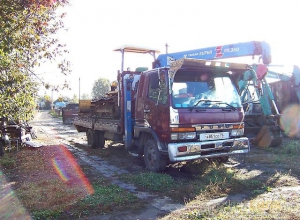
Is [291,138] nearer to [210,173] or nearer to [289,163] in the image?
[289,163]

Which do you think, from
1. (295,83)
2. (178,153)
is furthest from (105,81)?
(178,153)

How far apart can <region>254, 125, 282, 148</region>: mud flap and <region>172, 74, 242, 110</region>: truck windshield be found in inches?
126

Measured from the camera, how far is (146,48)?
9594 millimetres

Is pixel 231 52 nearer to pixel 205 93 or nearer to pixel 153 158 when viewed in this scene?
pixel 205 93

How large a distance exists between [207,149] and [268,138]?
4.23 m

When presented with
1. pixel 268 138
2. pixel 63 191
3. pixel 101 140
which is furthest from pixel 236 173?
pixel 101 140

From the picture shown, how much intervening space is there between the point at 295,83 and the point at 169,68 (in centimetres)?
810

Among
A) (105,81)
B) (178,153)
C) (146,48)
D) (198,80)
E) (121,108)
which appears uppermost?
(105,81)

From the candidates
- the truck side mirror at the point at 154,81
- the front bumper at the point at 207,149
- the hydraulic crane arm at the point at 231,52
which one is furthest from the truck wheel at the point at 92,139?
the front bumper at the point at 207,149

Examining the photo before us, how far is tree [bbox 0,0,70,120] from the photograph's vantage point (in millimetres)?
4859

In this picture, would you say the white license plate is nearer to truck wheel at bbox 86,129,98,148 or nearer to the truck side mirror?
the truck side mirror

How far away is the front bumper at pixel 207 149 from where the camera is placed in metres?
5.92

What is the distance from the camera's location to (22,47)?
5.52 m

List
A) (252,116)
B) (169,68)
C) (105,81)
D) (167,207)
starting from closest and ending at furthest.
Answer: (167,207), (169,68), (252,116), (105,81)
